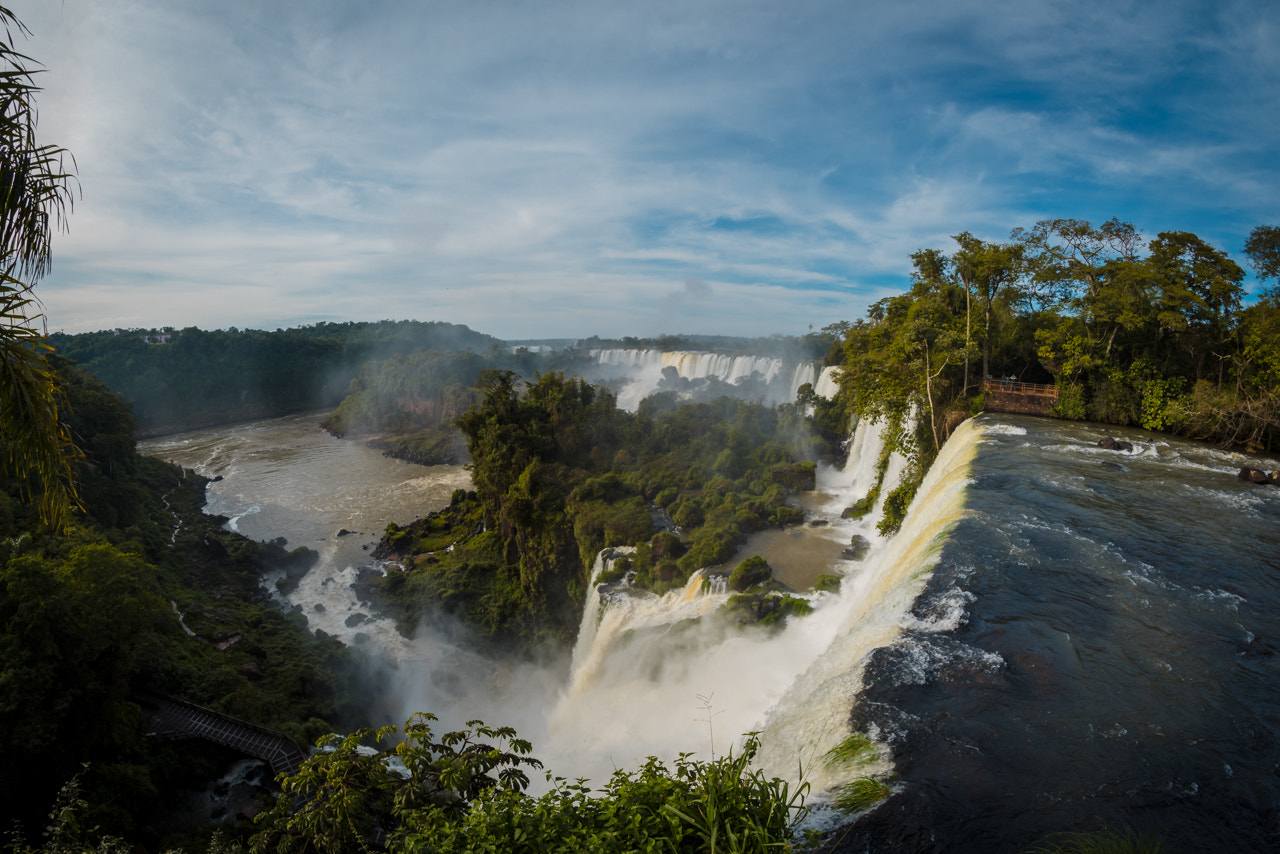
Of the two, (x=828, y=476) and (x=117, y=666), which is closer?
(x=117, y=666)

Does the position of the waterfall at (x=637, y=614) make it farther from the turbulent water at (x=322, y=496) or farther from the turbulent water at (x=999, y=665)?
the turbulent water at (x=322, y=496)

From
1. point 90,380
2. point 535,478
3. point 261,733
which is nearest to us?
point 261,733

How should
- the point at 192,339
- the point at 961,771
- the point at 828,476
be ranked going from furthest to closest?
the point at 192,339 → the point at 828,476 → the point at 961,771

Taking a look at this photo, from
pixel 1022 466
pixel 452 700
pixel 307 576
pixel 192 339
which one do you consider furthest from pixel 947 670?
A: pixel 192 339

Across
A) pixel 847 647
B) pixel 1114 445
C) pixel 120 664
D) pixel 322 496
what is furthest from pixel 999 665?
pixel 322 496

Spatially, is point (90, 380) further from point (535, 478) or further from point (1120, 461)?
point (1120, 461)
